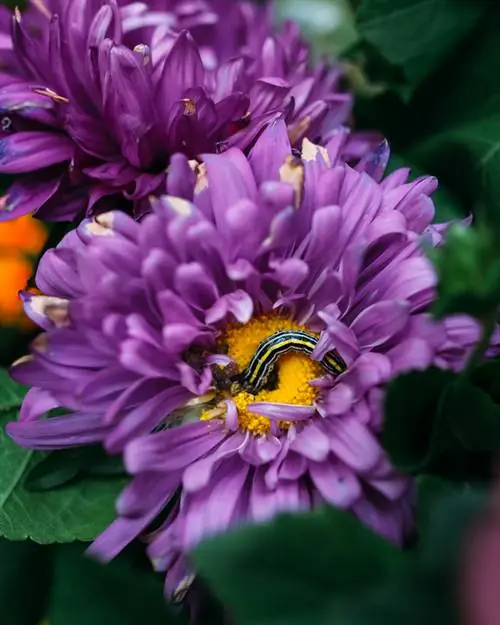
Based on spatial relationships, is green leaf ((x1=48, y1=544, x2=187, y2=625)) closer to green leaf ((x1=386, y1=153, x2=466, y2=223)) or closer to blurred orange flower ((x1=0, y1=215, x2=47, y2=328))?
green leaf ((x1=386, y1=153, x2=466, y2=223))

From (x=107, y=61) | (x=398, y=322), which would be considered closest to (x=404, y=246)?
(x=398, y=322)

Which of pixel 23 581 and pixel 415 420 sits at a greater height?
pixel 415 420

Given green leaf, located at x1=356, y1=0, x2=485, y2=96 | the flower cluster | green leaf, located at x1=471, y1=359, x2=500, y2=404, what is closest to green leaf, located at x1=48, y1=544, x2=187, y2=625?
the flower cluster

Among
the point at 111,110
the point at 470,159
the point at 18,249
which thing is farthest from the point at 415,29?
the point at 18,249

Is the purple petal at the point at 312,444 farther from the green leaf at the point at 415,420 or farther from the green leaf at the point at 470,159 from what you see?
the green leaf at the point at 470,159

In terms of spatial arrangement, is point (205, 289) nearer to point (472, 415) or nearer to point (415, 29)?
point (472, 415)

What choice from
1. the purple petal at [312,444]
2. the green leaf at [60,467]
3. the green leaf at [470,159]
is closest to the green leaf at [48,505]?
the green leaf at [60,467]

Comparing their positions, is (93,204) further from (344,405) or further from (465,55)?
(465,55)
